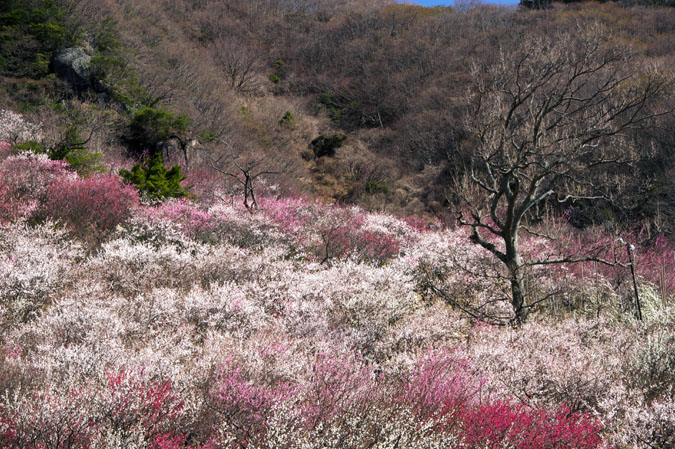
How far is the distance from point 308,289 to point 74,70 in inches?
879

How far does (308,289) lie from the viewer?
5883mm

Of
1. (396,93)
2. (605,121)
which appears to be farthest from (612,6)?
(605,121)

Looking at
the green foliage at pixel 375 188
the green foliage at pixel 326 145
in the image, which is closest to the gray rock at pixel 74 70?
the green foliage at pixel 326 145

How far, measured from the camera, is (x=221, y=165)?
2056 cm

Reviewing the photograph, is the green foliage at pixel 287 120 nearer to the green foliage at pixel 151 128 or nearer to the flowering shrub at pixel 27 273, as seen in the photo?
the green foliage at pixel 151 128

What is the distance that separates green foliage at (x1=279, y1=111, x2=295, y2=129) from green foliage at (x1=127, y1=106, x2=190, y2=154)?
15874 millimetres

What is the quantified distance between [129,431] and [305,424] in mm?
1073

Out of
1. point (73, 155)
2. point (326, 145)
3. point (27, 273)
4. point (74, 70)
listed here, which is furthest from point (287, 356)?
point (326, 145)

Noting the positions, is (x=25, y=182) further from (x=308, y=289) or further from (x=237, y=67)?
(x=237, y=67)

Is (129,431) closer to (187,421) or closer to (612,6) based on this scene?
(187,421)

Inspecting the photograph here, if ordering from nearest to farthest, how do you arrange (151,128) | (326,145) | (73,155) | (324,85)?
(73,155) → (151,128) → (326,145) → (324,85)

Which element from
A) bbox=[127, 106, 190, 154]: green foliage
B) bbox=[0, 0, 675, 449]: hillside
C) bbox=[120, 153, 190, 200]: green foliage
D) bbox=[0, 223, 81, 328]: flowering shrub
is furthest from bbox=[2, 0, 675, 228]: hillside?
bbox=[0, 223, 81, 328]: flowering shrub

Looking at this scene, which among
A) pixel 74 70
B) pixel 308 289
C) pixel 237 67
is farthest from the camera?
pixel 237 67

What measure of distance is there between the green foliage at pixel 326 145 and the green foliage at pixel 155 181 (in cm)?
2180
